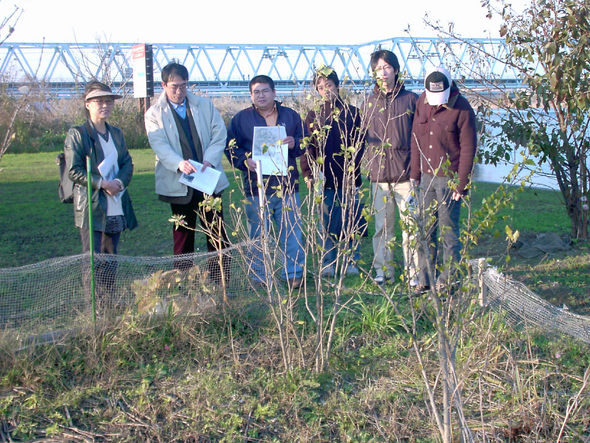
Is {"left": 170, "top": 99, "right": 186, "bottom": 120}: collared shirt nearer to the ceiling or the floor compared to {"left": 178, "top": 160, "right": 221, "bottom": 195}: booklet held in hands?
nearer to the ceiling

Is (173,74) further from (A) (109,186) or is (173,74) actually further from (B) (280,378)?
(B) (280,378)

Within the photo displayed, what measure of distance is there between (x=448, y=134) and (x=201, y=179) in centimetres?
205

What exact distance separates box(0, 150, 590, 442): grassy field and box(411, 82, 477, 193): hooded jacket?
1.28 m

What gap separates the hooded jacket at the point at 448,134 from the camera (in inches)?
201

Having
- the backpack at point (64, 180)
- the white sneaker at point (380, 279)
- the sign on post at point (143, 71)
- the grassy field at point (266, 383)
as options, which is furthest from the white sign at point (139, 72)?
the grassy field at point (266, 383)

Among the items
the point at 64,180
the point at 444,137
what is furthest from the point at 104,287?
Answer: the point at 444,137

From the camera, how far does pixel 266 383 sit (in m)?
3.64

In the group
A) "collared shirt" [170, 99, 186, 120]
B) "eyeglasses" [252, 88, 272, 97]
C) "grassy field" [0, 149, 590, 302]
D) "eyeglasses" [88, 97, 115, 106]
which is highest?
"eyeglasses" [252, 88, 272, 97]

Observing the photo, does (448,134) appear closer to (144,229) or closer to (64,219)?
(144,229)

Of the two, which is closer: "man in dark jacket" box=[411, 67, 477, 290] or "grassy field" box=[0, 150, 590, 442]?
"grassy field" box=[0, 150, 590, 442]

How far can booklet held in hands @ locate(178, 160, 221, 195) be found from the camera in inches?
201

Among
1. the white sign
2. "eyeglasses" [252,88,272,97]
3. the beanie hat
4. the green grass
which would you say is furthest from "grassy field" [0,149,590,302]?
"eyeglasses" [252,88,272,97]

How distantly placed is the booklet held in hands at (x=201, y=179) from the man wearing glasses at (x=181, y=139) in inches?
2.1

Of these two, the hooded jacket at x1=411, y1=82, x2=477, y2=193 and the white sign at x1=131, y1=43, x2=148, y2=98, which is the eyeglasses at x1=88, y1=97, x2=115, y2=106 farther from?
the white sign at x1=131, y1=43, x2=148, y2=98
